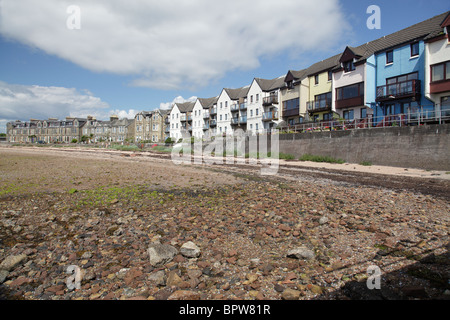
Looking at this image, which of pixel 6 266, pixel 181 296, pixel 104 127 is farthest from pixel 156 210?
pixel 104 127

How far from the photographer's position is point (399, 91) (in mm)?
25875

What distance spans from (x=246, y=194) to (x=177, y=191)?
103 inches

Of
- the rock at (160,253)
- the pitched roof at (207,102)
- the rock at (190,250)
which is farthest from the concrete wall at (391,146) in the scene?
the pitched roof at (207,102)

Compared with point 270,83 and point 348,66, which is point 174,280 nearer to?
point 348,66

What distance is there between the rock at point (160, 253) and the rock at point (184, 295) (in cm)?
86

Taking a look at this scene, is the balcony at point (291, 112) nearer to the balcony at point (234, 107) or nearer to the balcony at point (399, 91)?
the balcony at point (399, 91)

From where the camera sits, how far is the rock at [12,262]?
3960 mm

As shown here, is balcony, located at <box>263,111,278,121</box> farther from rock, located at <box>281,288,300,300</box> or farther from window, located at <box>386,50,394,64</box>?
rock, located at <box>281,288,300,300</box>

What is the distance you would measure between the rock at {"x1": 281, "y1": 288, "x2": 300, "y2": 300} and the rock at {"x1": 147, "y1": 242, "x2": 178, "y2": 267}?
195cm

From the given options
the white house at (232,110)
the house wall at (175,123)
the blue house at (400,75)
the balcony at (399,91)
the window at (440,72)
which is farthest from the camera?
the house wall at (175,123)

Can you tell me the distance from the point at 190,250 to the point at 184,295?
3.92 feet

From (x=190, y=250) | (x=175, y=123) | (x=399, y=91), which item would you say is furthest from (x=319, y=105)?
(x=175, y=123)

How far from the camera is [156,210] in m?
7.01
